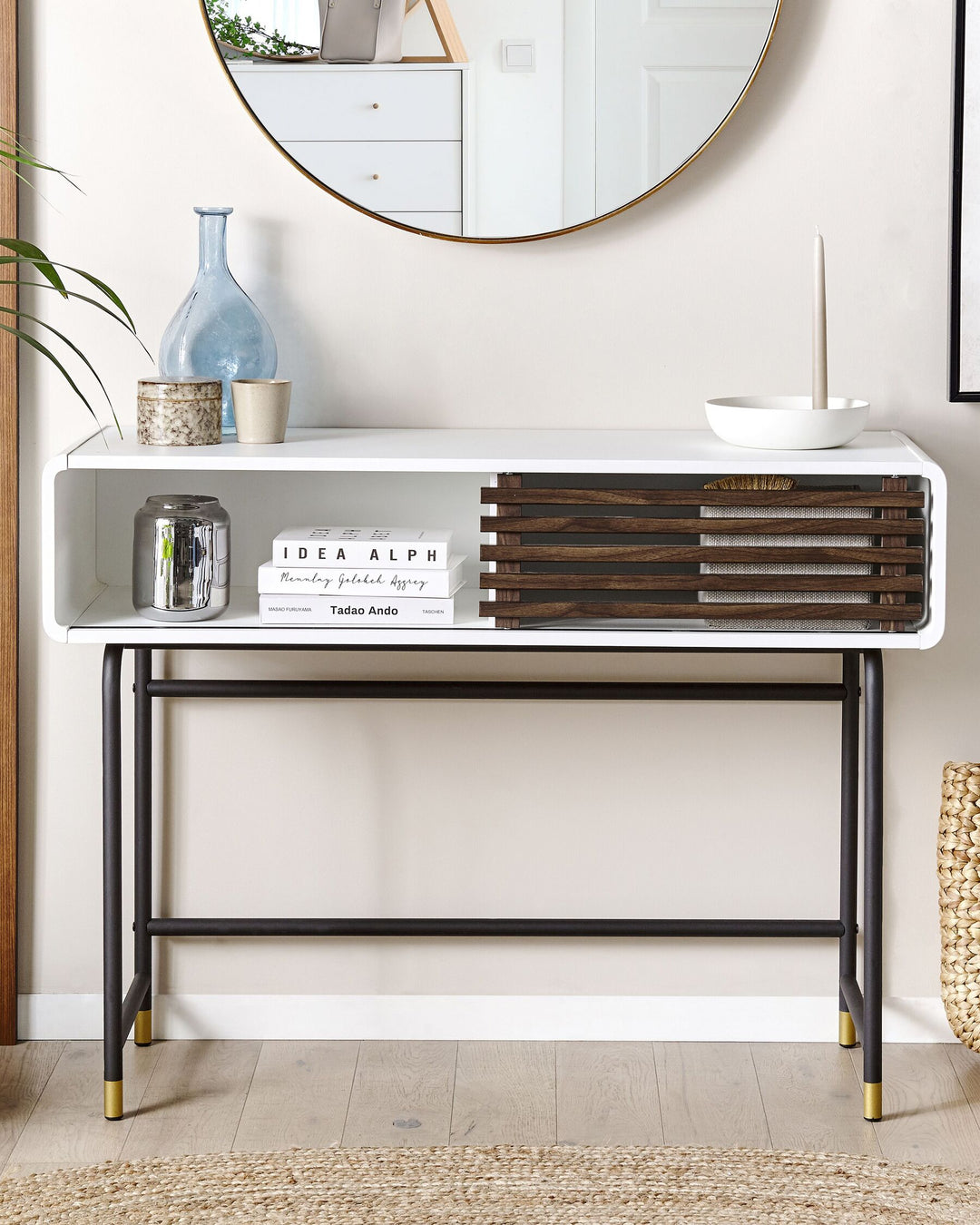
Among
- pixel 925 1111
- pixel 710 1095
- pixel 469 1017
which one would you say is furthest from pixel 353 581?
pixel 925 1111

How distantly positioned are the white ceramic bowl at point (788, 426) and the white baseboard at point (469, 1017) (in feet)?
2.91

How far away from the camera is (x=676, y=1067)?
199cm

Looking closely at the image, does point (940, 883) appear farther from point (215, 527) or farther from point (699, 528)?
point (215, 527)

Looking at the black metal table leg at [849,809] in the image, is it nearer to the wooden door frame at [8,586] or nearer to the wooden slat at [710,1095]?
the wooden slat at [710,1095]

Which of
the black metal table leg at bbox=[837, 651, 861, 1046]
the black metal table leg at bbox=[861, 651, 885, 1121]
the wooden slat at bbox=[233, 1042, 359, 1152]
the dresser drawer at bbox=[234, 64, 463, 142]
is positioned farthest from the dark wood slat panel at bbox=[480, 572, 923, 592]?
the wooden slat at bbox=[233, 1042, 359, 1152]

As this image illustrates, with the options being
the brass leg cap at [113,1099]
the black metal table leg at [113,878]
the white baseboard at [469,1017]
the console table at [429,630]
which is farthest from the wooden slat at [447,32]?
the brass leg cap at [113,1099]

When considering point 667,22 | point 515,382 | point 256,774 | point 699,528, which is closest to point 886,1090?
point 699,528

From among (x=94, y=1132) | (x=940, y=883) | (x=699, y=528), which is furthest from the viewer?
(x=940, y=883)

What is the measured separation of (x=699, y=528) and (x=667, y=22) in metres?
0.73

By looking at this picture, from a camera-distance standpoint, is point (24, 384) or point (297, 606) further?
point (24, 384)

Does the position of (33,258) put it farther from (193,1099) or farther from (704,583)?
(193,1099)

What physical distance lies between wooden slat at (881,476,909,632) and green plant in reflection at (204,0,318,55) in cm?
99

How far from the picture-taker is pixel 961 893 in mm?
1911

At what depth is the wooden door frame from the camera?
1871 mm
